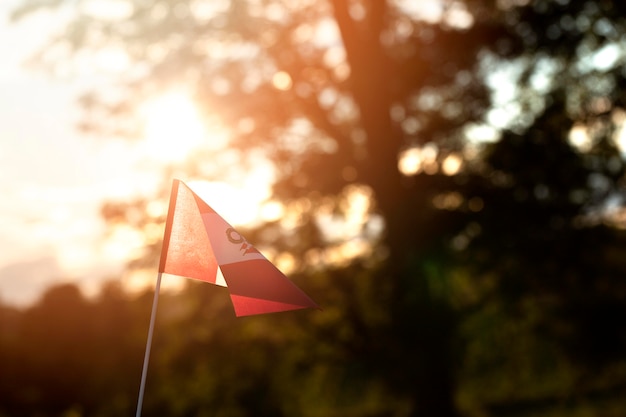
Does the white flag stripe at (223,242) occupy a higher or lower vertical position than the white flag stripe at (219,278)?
higher

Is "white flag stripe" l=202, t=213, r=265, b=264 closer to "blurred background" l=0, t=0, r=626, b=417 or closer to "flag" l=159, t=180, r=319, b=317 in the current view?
"flag" l=159, t=180, r=319, b=317

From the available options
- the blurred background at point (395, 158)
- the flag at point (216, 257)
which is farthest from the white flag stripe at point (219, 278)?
the blurred background at point (395, 158)

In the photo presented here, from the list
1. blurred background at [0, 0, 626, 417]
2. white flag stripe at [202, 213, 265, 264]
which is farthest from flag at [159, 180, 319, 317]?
blurred background at [0, 0, 626, 417]

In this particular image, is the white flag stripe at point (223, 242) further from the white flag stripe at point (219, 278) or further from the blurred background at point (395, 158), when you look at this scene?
the blurred background at point (395, 158)

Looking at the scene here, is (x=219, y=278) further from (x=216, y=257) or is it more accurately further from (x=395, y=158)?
(x=395, y=158)

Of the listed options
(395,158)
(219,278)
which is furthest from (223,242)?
(395,158)

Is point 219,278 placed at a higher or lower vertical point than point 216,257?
lower

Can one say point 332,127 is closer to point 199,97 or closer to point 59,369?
point 199,97

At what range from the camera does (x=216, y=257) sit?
5.39 metres

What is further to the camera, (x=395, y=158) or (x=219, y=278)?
(x=395, y=158)

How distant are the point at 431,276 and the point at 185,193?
815 cm

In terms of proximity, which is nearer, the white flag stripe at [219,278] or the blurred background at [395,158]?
the white flag stripe at [219,278]

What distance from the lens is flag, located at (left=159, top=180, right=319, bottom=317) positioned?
5.27 meters

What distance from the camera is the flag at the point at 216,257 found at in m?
5.27
